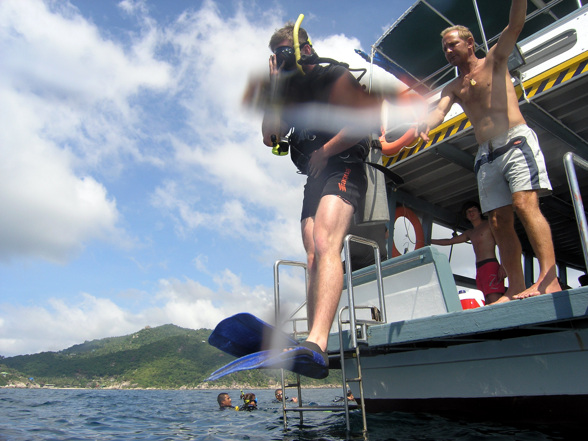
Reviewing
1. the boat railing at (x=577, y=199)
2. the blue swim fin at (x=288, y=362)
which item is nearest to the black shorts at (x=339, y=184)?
the blue swim fin at (x=288, y=362)

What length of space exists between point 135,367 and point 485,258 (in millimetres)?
119195

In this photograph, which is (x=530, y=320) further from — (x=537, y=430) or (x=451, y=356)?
(x=451, y=356)

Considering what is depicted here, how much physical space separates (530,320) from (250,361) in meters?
1.51

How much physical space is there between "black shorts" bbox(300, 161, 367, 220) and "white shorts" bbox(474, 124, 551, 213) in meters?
1.00

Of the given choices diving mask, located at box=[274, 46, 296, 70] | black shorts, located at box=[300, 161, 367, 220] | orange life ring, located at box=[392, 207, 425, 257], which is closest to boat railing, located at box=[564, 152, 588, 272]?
black shorts, located at box=[300, 161, 367, 220]

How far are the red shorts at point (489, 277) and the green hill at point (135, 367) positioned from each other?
94.5 meters

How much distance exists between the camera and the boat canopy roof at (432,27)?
7.15 metres

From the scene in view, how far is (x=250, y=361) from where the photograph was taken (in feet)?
6.68

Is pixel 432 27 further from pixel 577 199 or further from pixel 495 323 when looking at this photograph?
pixel 495 323

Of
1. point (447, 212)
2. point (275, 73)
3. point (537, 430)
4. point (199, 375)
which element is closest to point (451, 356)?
point (537, 430)

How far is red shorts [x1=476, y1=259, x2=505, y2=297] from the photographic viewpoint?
5.35 m

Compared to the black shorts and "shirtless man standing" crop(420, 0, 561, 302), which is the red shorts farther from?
the black shorts

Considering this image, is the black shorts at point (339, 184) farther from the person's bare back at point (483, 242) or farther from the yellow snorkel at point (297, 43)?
the person's bare back at point (483, 242)

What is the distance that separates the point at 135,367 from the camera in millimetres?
110312
